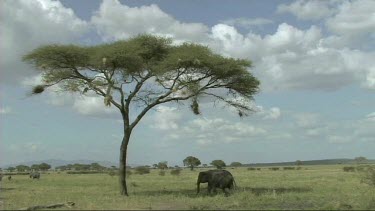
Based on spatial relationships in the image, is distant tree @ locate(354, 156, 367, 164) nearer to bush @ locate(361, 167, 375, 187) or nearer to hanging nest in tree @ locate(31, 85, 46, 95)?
bush @ locate(361, 167, 375, 187)

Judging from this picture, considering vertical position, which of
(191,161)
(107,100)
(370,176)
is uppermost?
(191,161)

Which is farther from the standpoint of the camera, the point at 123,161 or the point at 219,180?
the point at 123,161

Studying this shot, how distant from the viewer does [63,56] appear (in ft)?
93.2

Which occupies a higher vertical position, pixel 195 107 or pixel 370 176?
pixel 195 107

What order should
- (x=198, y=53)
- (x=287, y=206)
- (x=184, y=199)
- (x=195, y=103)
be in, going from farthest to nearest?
(x=195, y=103)
(x=198, y=53)
(x=184, y=199)
(x=287, y=206)

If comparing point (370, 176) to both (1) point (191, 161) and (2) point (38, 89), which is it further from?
(1) point (191, 161)

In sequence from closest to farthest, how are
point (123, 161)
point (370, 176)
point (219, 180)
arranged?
point (219, 180), point (123, 161), point (370, 176)

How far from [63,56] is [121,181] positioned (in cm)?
747

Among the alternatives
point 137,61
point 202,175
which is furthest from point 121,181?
point 137,61

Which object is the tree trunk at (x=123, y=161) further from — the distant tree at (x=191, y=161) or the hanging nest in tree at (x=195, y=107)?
the distant tree at (x=191, y=161)

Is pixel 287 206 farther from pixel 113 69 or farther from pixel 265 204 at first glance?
pixel 113 69

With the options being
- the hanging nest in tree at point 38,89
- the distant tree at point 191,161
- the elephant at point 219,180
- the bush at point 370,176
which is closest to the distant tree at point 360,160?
the bush at point 370,176

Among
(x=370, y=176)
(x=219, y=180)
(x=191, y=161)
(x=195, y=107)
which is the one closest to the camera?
(x=219, y=180)

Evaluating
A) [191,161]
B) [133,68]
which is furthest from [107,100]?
[191,161]
